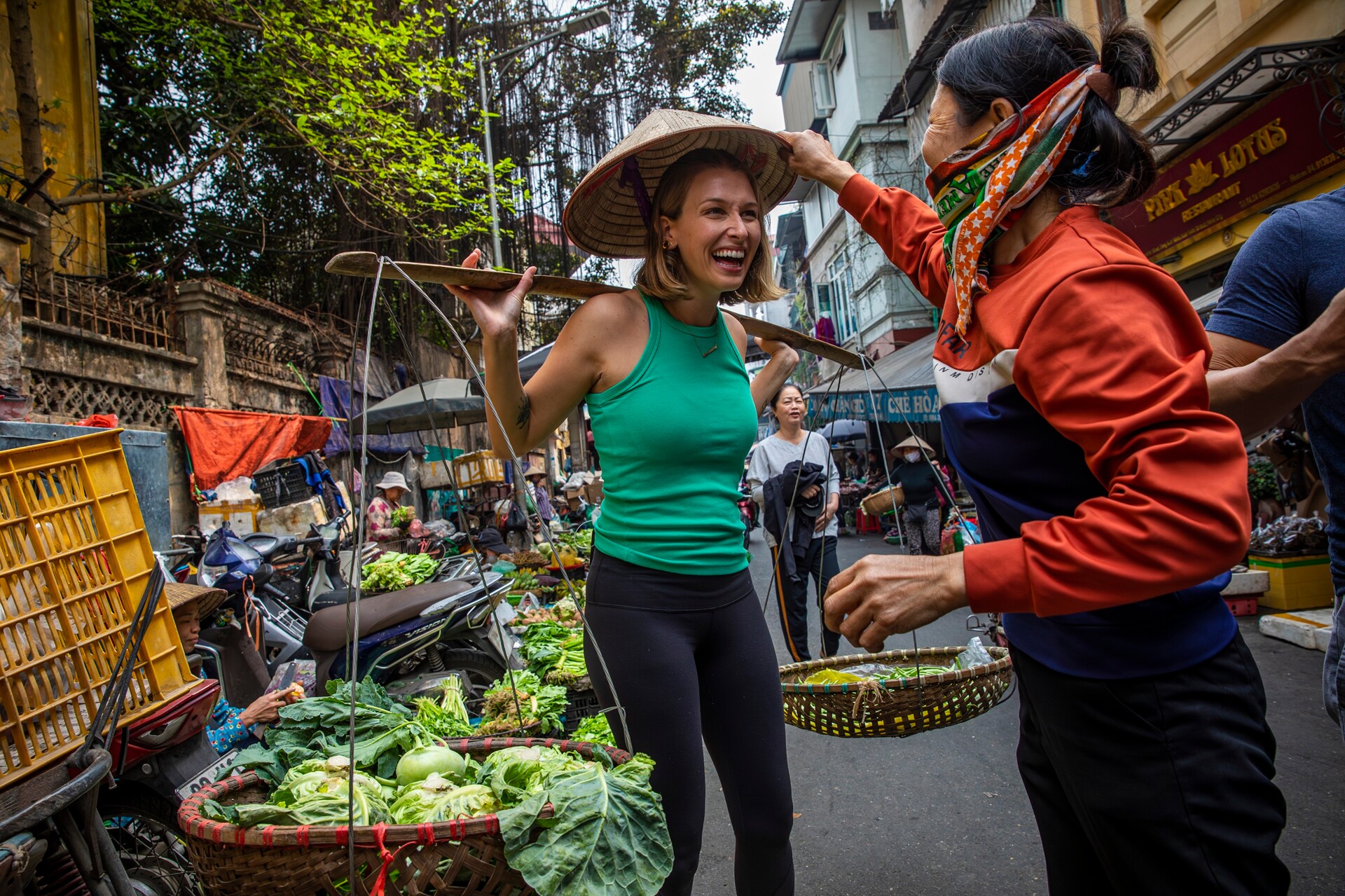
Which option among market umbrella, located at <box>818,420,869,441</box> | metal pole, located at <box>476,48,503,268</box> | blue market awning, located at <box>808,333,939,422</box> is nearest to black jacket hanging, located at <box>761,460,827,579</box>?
blue market awning, located at <box>808,333,939,422</box>

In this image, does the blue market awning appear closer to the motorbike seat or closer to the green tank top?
the motorbike seat

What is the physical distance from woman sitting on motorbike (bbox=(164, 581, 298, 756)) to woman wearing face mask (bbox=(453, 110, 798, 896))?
70.8 inches

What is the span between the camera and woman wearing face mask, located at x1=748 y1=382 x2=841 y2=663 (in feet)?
16.7

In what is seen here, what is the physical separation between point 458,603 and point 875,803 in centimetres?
238

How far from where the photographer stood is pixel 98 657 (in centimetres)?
162

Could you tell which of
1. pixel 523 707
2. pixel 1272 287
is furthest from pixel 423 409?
pixel 1272 287

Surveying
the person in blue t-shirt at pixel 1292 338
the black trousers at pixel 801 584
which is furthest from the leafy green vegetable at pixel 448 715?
the person in blue t-shirt at pixel 1292 338

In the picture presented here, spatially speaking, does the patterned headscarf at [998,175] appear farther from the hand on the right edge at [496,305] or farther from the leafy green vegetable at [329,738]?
the leafy green vegetable at [329,738]

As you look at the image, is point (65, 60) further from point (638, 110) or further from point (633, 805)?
point (633, 805)

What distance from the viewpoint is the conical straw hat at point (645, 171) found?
178 centimetres

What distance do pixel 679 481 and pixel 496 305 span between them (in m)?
0.56

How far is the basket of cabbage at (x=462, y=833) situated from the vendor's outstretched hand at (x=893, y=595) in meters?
0.53

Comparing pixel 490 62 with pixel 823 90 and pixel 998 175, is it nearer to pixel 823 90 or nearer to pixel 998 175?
pixel 823 90

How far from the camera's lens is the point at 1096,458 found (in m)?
0.95
